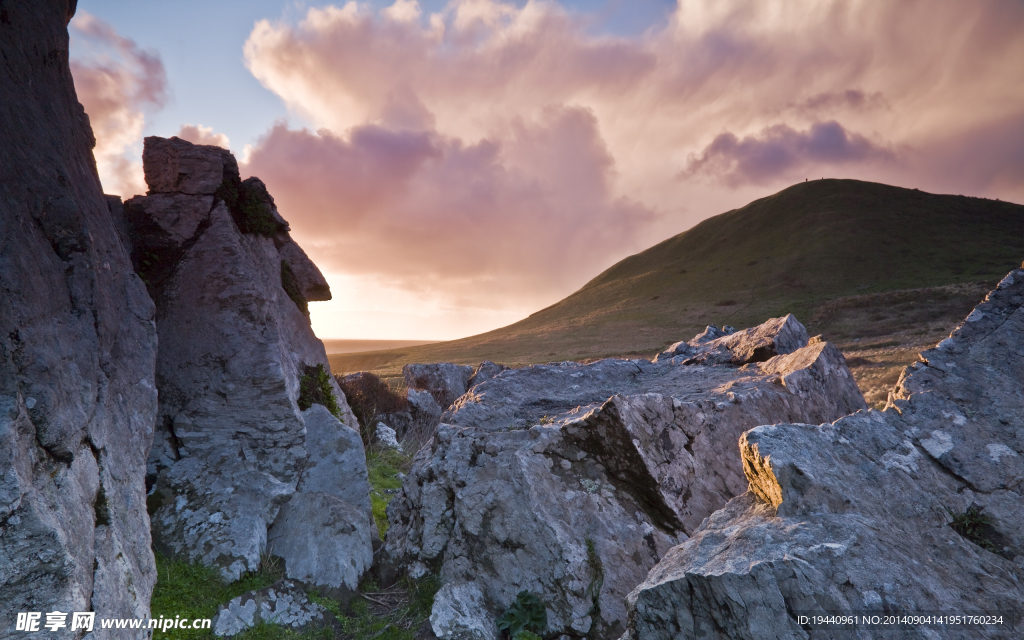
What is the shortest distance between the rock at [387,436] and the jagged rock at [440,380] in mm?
5212

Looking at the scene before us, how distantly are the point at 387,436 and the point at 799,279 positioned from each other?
335ft


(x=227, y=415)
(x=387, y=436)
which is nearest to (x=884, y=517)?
(x=227, y=415)

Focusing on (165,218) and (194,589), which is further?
(165,218)

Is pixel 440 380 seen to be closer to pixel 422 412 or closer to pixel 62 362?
pixel 422 412

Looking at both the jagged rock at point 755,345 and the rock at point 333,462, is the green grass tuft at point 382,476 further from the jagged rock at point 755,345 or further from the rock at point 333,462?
the jagged rock at point 755,345

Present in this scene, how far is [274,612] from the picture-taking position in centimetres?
707

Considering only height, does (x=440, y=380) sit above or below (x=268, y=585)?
above

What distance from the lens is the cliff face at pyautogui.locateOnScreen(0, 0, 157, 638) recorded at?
4.45 m

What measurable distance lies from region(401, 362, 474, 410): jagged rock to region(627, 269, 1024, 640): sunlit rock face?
20.2 metres

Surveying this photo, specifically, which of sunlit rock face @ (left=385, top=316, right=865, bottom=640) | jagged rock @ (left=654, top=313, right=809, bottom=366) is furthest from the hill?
sunlit rock face @ (left=385, top=316, right=865, bottom=640)

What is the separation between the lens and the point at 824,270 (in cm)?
9950

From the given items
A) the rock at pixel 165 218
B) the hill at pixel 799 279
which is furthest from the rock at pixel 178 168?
the hill at pixel 799 279

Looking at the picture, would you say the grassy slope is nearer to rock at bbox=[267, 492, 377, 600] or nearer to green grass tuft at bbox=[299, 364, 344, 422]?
green grass tuft at bbox=[299, 364, 344, 422]

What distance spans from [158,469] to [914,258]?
121452mm
